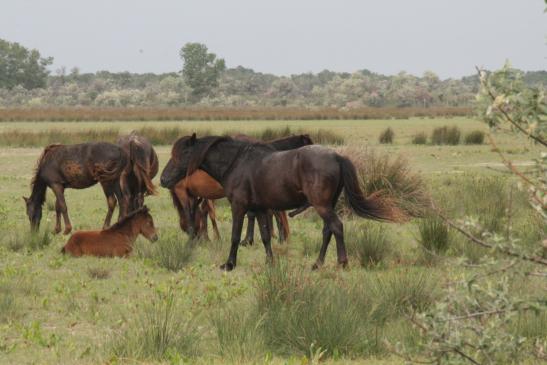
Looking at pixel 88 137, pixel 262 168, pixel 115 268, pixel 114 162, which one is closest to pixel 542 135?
pixel 262 168

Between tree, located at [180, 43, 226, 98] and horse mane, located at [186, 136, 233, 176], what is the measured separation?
136 m

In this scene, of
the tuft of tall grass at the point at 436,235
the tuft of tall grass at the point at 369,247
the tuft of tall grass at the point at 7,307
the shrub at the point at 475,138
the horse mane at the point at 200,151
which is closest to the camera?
the tuft of tall grass at the point at 7,307

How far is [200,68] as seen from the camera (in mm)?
149000

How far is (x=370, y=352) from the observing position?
697 centimetres

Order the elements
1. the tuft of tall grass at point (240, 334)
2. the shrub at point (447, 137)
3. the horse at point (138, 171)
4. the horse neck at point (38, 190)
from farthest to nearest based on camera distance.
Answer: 1. the shrub at point (447, 137)
2. the horse at point (138, 171)
3. the horse neck at point (38, 190)
4. the tuft of tall grass at point (240, 334)

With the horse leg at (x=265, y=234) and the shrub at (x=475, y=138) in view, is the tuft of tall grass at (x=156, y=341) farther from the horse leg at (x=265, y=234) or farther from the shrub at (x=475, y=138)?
the shrub at (x=475, y=138)

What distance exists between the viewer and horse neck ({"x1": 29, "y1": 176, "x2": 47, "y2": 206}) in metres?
13.9

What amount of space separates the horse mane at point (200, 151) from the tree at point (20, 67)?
137445mm

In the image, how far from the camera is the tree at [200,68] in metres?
147

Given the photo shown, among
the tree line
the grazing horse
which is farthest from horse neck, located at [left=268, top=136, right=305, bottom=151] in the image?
the tree line

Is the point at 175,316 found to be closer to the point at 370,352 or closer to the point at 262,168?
the point at 370,352

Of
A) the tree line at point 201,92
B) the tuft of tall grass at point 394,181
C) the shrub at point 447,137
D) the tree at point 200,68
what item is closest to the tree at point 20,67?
the tree line at point 201,92

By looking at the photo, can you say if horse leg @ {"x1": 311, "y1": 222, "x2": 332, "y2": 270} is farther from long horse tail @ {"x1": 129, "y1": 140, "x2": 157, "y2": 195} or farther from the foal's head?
long horse tail @ {"x1": 129, "y1": 140, "x2": 157, "y2": 195}

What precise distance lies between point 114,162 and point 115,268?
11.5 ft
